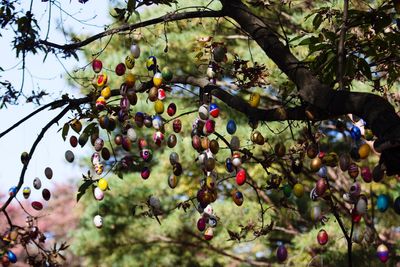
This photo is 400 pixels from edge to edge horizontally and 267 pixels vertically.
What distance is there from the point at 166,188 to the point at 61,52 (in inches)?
238

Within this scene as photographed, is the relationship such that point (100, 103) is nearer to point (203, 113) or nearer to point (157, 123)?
point (157, 123)

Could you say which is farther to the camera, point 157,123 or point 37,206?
point 37,206

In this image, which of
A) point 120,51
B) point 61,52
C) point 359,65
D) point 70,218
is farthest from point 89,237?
point 70,218

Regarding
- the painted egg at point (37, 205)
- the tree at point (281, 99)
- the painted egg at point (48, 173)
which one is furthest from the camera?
the painted egg at point (37, 205)

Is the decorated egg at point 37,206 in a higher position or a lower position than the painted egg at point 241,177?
higher

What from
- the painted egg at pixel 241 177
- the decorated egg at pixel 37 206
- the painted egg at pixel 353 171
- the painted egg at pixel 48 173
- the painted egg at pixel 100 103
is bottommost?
the painted egg at pixel 353 171

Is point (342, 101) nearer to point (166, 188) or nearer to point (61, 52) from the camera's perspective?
point (61, 52)

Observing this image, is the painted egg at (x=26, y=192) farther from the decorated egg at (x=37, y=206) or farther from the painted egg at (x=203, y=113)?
the painted egg at (x=203, y=113)

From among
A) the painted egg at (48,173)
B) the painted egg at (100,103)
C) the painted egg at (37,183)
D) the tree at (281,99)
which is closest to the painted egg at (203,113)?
the tree at (281,99)

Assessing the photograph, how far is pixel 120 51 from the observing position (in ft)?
28.1

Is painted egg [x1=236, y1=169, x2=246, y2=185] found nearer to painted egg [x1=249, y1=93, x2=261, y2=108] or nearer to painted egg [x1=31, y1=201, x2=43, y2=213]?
painted egg [x1=249, y1=93, x2=261, y2=108]

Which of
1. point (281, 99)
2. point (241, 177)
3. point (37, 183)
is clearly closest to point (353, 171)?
point (241, 177)

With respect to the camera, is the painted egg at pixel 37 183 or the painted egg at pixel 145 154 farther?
the painted egg at pixel 37 183

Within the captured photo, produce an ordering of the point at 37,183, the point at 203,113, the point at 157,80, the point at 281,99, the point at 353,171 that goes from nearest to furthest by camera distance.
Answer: the point at 353,171 → the point at 203,113 → the point at 157,80 → the point at 281,99 → the point at 37,183
